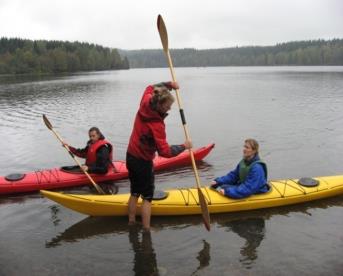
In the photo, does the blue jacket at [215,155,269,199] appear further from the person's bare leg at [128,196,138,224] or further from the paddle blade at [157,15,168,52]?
the paddle blade at [157,15,168,52]

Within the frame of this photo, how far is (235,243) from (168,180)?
138 inches

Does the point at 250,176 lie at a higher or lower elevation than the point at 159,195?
higher

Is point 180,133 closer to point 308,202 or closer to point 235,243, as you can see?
point 308,202

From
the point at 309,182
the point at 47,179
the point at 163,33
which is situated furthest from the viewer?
the point at 47,179

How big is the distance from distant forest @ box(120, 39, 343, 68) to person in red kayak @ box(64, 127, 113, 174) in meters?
120

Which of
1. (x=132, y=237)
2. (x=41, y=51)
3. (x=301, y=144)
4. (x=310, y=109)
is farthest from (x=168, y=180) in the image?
(x=41, y=51)

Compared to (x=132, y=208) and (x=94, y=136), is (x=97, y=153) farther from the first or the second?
(x=132, y=208)

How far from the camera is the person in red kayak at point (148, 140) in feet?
16.0

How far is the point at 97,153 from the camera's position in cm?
795

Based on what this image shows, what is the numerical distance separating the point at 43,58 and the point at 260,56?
97663 mm

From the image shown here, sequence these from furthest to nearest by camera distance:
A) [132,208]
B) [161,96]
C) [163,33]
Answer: [163,33]
[132,208]
[161,96]

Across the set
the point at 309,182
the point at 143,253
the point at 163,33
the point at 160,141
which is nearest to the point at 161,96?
the point at 160,141

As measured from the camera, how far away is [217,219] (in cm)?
650

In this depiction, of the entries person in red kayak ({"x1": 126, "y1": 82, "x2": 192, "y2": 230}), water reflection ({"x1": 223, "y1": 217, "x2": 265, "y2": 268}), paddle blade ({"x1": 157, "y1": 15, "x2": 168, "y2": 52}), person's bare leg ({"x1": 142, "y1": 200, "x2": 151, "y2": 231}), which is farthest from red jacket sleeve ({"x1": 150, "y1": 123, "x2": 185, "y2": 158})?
paddle blade ({"x1": 157, "y1": 15, "x2": 168, "y2": 52})
